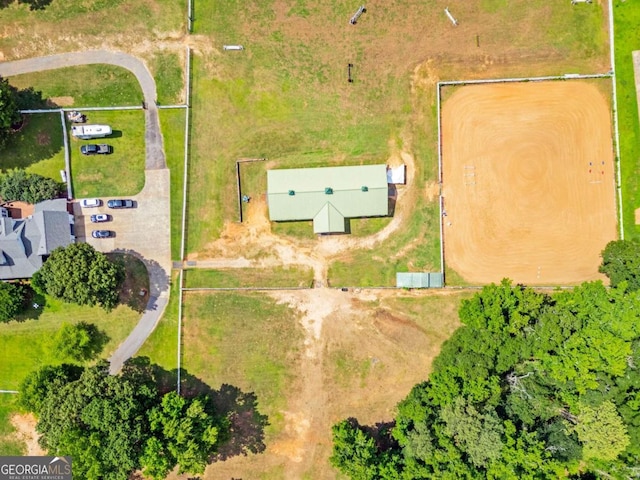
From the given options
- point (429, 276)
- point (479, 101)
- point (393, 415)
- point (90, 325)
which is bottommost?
point (393, 415)

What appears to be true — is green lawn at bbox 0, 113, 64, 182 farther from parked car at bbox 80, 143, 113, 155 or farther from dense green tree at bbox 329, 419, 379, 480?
dense green tree at bbox 329, 419, 379, 480

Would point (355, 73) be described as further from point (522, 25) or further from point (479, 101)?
point (522, 25)

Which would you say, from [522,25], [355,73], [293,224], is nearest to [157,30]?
[355,73]

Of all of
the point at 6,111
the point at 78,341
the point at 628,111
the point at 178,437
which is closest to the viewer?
the point at 178,437

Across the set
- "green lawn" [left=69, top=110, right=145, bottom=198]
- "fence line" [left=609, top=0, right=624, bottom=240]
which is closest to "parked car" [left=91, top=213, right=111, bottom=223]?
"green lawn" [left=69, top=110, right=145, bottom=198]

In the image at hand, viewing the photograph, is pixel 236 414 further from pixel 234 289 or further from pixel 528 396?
pixel 528 396

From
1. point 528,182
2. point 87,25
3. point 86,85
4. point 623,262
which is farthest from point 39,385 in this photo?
point 623,262
